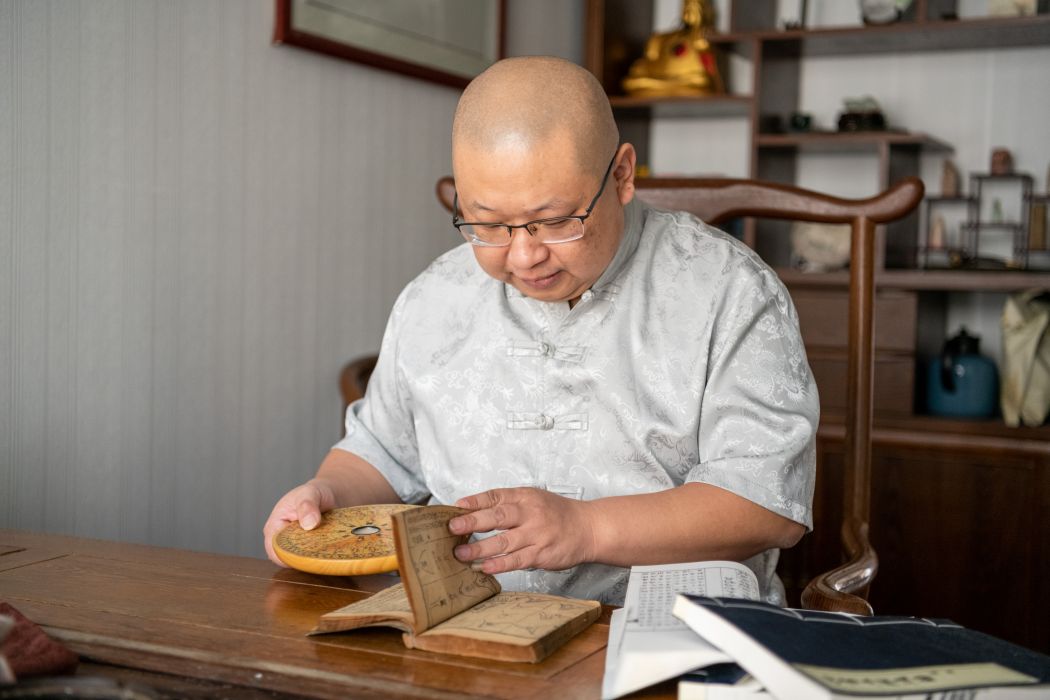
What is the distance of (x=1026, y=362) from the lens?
274cm

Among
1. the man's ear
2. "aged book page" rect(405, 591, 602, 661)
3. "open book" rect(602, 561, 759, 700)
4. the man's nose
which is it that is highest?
the man's ear

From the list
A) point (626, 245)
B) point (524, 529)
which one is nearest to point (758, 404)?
point (626, 245)

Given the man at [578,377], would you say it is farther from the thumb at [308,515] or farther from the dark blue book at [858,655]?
the dark blue book at [858,655]

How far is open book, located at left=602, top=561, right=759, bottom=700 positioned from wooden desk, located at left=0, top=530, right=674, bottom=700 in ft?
0.10

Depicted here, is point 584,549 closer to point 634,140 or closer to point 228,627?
point 228,627

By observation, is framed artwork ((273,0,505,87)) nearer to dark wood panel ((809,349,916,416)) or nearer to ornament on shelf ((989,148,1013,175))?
dark wood panel ((809,349,916,416))

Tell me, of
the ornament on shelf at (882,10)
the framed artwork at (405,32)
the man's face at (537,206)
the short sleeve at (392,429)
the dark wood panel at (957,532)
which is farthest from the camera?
the ornament on shelf at (882,10)

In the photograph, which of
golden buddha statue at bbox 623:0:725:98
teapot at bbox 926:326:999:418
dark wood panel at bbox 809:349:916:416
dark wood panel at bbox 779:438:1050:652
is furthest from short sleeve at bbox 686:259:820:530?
golden buddha statue at bbox 623:0:725:98

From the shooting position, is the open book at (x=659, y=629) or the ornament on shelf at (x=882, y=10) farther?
the ornament on shelf at (x=882, y=10)

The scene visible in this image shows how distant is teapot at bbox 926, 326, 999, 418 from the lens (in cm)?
292

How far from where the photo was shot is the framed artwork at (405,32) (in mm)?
2383

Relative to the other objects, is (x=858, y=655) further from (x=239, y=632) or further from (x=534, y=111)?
(x=534, y=111)

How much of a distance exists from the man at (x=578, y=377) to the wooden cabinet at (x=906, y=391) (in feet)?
3.17

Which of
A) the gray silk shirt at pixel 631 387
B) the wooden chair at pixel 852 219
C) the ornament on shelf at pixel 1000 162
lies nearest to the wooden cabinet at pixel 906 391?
the ornament on shelf at pixel 1000 162
